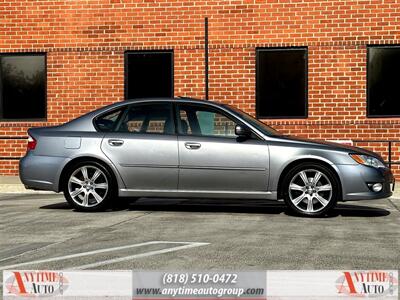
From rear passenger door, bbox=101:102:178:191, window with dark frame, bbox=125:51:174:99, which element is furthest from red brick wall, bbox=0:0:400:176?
rear passenger door, bbox=101:102:178:191

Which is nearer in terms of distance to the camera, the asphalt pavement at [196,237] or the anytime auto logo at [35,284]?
the anytime auto logo at [35,284]

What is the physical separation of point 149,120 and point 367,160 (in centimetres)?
295

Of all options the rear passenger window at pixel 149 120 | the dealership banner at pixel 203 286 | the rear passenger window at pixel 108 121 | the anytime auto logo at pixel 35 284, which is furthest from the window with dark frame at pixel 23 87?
the anytime auto logo at pixel 35 284

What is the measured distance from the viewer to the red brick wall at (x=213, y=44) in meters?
17.8

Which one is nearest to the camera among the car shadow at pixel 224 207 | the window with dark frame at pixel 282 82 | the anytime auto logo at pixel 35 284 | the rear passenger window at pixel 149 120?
the anytime auto logo at pixel 35 284

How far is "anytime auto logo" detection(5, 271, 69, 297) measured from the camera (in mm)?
5426

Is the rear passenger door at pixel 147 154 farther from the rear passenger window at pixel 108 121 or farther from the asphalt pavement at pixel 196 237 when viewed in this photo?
the asphalt pavement at pixel 196 237

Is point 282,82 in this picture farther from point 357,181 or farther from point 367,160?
point 357,181

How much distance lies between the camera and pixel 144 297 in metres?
5.10

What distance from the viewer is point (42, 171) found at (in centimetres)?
1156

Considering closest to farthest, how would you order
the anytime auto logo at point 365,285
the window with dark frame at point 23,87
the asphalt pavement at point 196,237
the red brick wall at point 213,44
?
1. the anytime auto logo at point 365,285
2. the asphalt pavement at point 196,237
3. the red brick wall at point 213,44
4. the window with dark frame at point 23,87

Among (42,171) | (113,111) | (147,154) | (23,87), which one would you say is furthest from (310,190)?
(23,87)

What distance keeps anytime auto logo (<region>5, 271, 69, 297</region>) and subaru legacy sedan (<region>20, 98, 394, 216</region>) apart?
18.1ft

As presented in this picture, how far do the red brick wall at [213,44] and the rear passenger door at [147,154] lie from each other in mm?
6947
